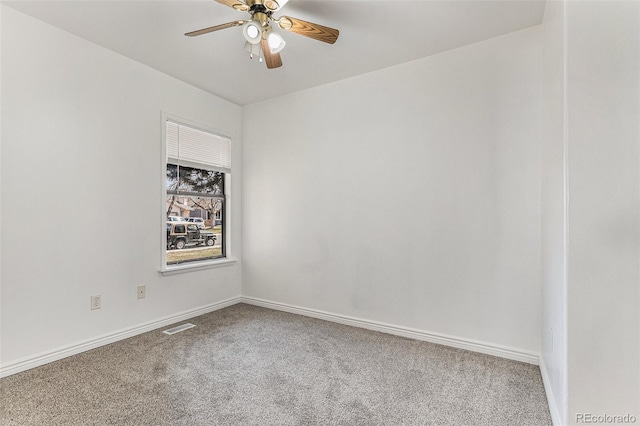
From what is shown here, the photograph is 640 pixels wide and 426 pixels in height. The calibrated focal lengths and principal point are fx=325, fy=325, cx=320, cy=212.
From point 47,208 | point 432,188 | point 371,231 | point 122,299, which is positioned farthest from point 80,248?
point 432,188

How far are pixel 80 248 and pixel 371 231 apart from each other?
2.49m

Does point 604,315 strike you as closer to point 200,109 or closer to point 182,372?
point 182,372

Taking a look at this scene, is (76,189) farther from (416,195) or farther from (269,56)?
(416,195)

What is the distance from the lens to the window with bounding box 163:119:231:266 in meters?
3.44

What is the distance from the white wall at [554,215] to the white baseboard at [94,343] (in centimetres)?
316

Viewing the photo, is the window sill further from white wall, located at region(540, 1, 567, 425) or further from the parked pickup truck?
white wall, located at region(540, 1, 567, 425)

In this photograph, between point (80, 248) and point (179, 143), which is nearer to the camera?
point (80, 248)

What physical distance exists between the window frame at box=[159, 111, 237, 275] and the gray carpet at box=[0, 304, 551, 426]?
74 cm

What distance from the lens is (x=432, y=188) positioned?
2.84m

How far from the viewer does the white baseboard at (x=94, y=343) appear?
89.2 inches

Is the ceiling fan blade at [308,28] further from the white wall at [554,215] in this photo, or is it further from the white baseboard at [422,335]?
the white baseboard at [422,335]

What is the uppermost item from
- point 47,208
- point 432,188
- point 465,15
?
point 465,15

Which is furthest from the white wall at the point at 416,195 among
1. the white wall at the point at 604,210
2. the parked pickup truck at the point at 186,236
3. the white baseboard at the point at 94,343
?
the white wall at the point at 604,210

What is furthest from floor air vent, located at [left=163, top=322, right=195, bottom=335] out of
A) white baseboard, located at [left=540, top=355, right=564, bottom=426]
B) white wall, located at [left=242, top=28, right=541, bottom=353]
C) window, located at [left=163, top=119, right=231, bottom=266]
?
white baseboard, located at [left=540, top=355, right=564, bottom=426]
